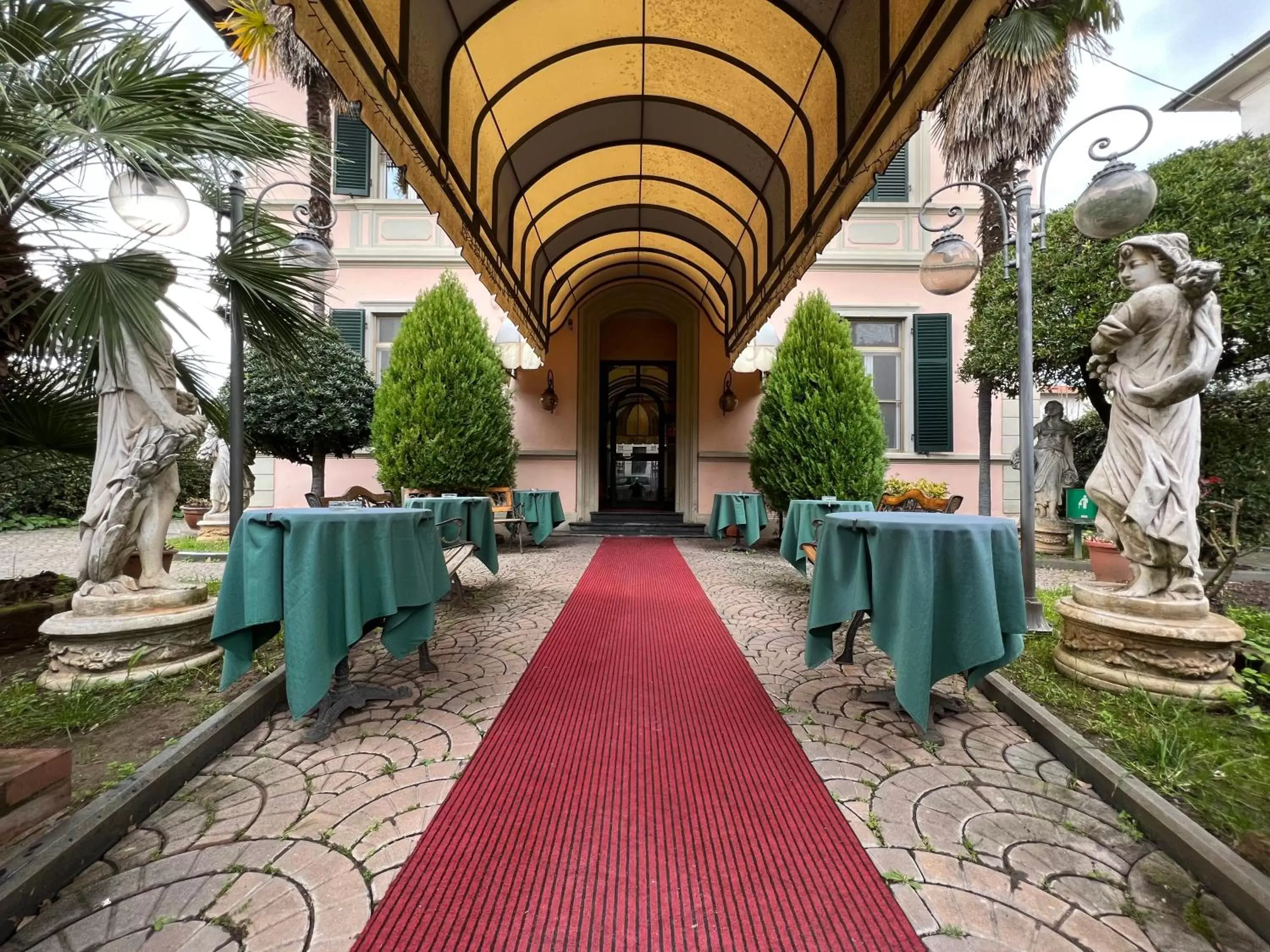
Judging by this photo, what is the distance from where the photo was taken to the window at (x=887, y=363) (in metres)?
9.55

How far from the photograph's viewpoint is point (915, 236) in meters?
9.50

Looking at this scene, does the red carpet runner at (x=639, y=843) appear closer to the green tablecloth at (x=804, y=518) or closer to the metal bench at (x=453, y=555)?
the metal bench at (x=453, y=555)

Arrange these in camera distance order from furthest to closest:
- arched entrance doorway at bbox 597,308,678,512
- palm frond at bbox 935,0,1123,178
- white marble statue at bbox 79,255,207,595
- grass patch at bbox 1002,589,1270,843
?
arched entrance doorway at bbox 597,308,678,512
palm frond at bbox 935,0,1123,178
white marble statue at bbox 79,255,207,595
grass patch at bbox 1002,589,1270,843

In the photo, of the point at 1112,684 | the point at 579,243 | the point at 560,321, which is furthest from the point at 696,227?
the point at 1112,684

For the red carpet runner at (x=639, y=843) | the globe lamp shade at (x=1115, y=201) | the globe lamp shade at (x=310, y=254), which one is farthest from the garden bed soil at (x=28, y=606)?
the globe lamp shade at (x=1115, y=201)

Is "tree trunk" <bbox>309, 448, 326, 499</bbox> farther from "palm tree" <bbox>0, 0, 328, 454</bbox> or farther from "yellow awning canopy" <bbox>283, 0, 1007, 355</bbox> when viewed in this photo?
"palm tree" <bbox>0, 0, 328, 454</bbox>

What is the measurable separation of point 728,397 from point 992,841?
28.1 ft

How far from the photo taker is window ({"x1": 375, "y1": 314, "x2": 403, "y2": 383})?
9695mm

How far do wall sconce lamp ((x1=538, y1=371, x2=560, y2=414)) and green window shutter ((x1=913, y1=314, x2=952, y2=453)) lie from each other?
21.4 feet

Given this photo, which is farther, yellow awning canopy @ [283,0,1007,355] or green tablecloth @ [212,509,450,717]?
yellow awning canopy @ [283,0,1007,355]

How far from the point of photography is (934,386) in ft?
30.3

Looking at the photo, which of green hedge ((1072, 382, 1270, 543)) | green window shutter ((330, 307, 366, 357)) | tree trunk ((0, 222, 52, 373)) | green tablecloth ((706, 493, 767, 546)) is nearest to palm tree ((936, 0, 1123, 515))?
green hedge ((1072, 382, 1270, 543))

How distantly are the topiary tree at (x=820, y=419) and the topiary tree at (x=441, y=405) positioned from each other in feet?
13.4

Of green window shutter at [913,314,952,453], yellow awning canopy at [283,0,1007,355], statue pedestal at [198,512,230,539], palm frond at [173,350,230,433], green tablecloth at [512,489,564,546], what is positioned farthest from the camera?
green window shutter at [913,314,952,453]
